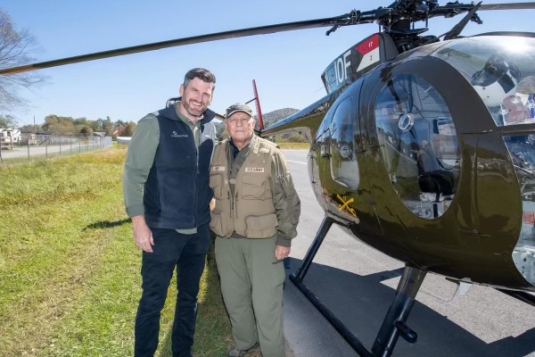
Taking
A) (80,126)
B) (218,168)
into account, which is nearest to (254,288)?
(218,168)

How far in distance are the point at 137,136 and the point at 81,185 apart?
436 inches

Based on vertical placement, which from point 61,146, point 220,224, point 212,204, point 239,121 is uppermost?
point 239,121

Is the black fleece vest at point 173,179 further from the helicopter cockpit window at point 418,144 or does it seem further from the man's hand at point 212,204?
the helicopter cockpit window at point 418,144

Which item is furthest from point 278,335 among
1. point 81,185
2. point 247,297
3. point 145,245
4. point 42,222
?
point 81,185

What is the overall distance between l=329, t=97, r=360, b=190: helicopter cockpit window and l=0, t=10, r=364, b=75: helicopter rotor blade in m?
0.92

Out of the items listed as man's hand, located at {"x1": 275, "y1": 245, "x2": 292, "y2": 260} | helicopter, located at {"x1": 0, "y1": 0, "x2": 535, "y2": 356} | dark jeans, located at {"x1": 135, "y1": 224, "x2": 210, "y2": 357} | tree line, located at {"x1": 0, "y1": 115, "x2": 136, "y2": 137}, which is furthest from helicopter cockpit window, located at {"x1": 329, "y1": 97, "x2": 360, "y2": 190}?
tree line, located at {"x1": 0, "y1": 115, "x2": 136, "y2": 137}

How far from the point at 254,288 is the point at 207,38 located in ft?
7.08

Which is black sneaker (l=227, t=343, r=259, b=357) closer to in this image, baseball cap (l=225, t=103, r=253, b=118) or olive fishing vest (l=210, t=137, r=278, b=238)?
olive fishing vest (l=210, t=137, r=278, b=238)

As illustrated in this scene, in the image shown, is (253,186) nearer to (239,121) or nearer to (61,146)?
(239,121)

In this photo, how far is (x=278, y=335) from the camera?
276cm

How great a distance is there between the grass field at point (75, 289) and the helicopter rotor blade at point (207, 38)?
228cm

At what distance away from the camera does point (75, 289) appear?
433 centimetres

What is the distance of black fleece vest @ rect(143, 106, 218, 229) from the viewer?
2.56 meters

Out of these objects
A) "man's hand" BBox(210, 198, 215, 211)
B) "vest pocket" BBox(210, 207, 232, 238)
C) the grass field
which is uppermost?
"man's hand" BBox(210, 198, 215, 211)
